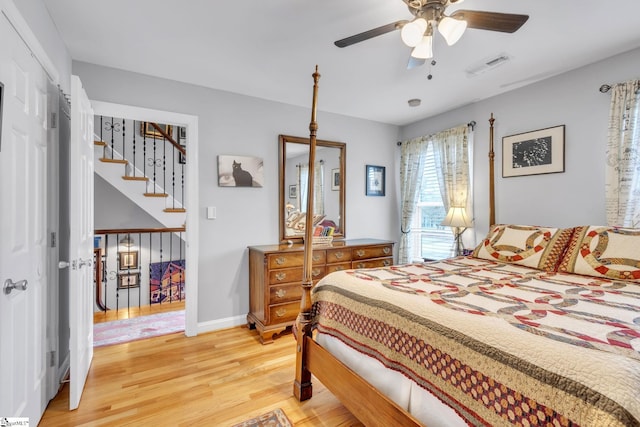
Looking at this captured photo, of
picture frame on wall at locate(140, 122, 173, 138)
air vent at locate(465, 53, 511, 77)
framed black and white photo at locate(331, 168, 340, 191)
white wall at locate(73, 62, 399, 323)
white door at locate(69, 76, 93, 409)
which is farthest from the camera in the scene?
picture frame on wall at locate(140, 122, 173, 138)

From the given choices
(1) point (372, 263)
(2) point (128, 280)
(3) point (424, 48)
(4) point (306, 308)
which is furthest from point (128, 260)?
(3) point (424, 48)

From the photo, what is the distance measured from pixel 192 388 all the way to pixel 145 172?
3.87 metres

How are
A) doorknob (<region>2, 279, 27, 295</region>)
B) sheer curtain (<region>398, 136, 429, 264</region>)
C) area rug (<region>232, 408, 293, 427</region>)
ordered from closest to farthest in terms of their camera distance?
doorknob (<region>2, 279, 27, 295</region>)
area rug (<region>232, 408, 293, 427</region>)
sheer curtain (<region>398, 136, 429, 264</region>)

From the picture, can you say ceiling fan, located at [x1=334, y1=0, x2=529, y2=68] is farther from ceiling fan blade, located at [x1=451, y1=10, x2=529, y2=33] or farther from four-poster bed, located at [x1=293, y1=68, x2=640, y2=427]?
four-poster bed, located at [x1=293, y1=68, x2=640, y2=427]

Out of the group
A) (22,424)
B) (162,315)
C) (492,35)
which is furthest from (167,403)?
(492,35)

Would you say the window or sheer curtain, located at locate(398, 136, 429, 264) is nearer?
the window

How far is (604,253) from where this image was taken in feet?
6.48

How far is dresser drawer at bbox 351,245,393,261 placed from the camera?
3414 millimetres

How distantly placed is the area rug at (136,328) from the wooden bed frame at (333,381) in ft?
5.88

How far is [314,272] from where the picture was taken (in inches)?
124

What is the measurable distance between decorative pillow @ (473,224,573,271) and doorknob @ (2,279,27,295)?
9.89ft

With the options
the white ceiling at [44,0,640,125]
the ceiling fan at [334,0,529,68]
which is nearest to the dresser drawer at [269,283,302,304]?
the white ceiling at [44,0,640,125]

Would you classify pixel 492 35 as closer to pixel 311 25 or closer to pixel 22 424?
pixel 311 25

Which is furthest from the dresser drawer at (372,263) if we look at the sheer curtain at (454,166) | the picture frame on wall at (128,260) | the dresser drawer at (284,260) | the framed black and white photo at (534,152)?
the picture frame on wall at (128,260)
